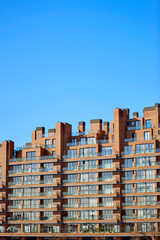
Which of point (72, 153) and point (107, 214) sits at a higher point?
point (72, 153)

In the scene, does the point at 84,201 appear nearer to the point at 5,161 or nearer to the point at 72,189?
the point at 72,189

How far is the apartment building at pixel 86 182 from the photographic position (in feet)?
396

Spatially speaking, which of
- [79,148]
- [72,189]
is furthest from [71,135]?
[72,189]

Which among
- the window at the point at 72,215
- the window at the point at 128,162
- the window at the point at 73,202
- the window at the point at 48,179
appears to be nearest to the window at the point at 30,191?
the window at the point at 48,179

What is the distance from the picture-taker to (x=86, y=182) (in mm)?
127125

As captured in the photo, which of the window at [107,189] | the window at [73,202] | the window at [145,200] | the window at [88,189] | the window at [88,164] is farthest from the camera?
the window at [88,164]

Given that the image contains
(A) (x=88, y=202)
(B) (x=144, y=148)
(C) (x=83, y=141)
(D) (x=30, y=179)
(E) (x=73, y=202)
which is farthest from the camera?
(D) (x=30, y=179)

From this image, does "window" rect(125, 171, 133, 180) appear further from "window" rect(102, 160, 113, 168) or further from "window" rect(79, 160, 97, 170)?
"window" rect(79, 160, 97, 170)

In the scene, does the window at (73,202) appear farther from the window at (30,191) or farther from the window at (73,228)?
the window at (30,191)

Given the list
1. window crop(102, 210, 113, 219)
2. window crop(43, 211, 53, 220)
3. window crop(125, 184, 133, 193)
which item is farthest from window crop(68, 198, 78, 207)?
window crop(125, 184, 133, 193)

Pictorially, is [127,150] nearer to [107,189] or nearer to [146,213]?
[107,189]

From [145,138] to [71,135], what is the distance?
72.7ft

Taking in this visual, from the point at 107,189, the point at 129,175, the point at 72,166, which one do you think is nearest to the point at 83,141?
the point at 72,166

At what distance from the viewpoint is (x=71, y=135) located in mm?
137000
